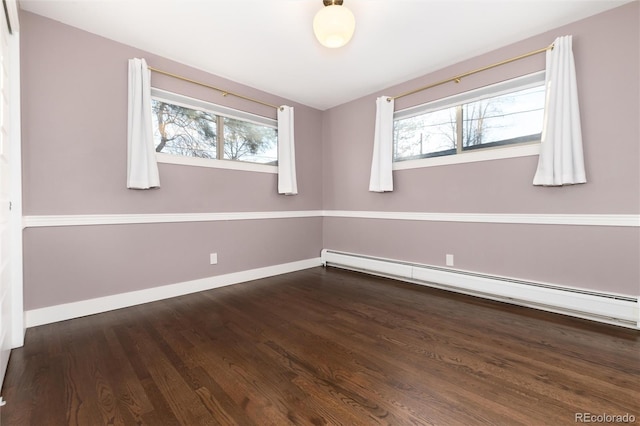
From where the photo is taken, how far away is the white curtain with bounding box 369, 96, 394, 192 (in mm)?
3500

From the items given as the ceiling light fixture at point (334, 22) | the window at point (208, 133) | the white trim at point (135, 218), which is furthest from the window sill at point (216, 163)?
the ceiling light fixture at point (334, 22)

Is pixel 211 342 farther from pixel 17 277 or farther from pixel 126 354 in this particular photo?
pixel 17 277

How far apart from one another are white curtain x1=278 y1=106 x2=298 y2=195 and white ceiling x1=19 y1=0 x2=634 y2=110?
57cm

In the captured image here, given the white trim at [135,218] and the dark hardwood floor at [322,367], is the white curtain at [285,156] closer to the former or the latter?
the white trim at [135,218]

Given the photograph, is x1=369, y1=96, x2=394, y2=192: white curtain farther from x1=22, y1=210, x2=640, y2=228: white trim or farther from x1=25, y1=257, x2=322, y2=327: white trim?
x1=25, y1=257, x2=322, y2=327: white trim

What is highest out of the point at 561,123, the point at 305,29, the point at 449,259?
the point at 305,29

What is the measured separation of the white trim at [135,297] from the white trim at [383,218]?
0.66m

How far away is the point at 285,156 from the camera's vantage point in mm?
3756

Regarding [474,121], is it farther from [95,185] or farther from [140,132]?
[95,185]

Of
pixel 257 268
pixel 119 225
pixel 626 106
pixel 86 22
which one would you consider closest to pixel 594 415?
pixel 626 106

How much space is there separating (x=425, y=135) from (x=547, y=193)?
136cm

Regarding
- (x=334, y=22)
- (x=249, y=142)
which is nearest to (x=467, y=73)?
(x=334, y=22)

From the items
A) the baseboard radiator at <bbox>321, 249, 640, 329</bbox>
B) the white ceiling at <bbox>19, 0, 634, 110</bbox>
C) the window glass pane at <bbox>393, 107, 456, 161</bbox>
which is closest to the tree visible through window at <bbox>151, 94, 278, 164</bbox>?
the white ceiling at <bbox>19, 0, 634, 110</bbox>

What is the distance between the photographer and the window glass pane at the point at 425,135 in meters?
3.15
